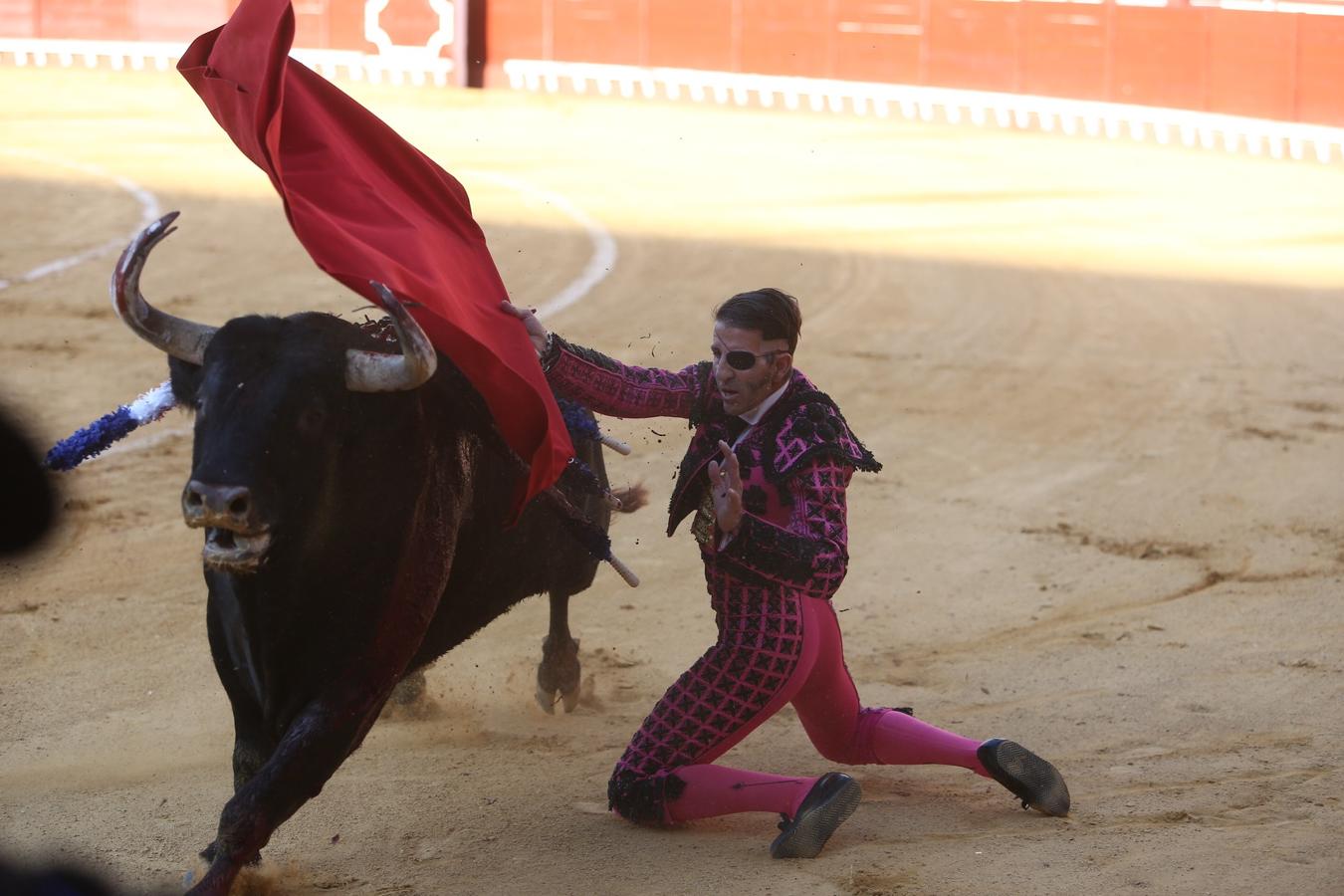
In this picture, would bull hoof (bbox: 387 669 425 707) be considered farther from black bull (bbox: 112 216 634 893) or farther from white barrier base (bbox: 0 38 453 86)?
white barrier base (bbox: 0 38 453 86)

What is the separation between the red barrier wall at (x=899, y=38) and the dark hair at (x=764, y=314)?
424 inches

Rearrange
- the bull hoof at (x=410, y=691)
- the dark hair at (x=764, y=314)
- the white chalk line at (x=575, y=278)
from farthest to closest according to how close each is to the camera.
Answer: the white chalk line at (x=575, y=278) → the bull hoof at (x=410, y=691) → the dark hair at (x=764, y=314)

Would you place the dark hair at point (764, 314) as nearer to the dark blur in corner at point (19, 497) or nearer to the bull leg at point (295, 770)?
the bull leg at point (295, 770)

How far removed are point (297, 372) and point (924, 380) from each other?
471cm

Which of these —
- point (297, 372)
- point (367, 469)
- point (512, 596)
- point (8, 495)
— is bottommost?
point (512, 596)

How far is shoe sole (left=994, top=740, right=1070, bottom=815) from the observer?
10.8ft

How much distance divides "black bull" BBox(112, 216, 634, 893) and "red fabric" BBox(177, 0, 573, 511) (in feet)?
0.29

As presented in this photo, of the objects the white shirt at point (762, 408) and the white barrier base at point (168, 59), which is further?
the white barrier base at point (168, 59)

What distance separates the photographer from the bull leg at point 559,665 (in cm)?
411

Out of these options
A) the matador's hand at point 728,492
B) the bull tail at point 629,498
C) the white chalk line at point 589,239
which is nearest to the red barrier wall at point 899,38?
the white chalk line at point 589,239

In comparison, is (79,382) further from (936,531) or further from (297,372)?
(297,372)

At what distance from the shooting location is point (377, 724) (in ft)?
13.2

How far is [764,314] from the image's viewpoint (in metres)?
3.20

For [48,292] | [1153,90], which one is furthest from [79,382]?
[1153,90]
